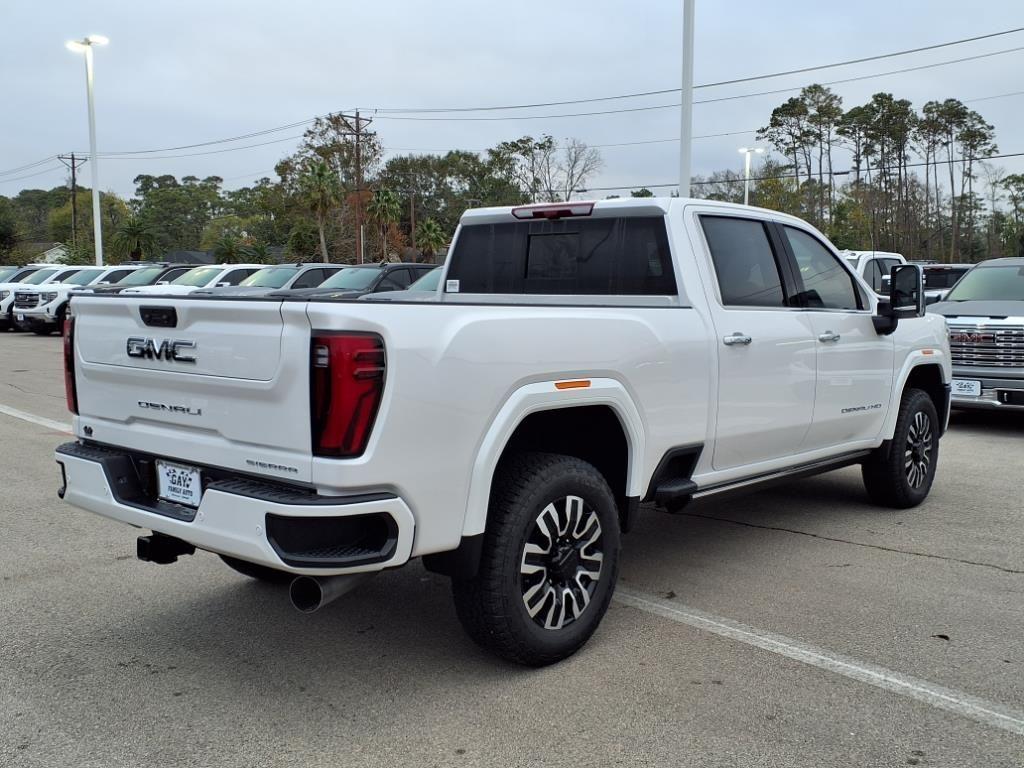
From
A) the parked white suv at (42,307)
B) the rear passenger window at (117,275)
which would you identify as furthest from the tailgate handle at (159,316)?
the rear passenger window at (117,275)

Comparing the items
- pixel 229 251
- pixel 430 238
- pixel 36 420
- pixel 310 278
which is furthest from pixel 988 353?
pixel 430 238

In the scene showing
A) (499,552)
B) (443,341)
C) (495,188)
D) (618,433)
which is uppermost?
(495,188)

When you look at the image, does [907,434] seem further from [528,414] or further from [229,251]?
[229,251]

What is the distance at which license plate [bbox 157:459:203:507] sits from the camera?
3.69 m

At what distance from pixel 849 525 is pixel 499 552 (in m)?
3.45

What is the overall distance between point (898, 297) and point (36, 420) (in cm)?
877

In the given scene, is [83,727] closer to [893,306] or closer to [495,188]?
[893,306]

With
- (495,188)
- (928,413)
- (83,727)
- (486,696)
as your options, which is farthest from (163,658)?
(495,188)

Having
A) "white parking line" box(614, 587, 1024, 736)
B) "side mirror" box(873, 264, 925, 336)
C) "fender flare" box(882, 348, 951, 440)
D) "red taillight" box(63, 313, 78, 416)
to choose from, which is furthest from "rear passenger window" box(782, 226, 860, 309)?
"red taillight" box(63, 313, 78, 416)

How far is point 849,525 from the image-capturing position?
20.6ft

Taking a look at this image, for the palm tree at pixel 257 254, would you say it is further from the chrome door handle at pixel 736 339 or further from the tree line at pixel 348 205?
the chrome door handle at pixel 736 339

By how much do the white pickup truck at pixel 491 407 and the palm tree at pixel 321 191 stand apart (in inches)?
2343

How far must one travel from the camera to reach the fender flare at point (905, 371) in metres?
6.32

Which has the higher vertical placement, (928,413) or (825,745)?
(928,413)
